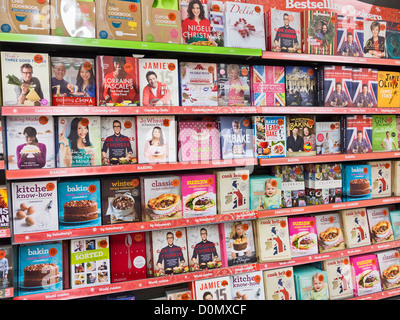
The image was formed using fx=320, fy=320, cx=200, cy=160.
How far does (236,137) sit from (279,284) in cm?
128

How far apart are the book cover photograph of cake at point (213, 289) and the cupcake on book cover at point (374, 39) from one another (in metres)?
2.35

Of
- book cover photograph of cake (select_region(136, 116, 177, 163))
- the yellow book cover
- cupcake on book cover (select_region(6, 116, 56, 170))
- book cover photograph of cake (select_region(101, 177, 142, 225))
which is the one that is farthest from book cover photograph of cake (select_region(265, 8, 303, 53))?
cupcake on book cover (select_region(6, 116, 56, 170))

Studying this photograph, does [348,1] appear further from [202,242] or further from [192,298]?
[192,298]

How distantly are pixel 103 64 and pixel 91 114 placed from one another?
38 cm

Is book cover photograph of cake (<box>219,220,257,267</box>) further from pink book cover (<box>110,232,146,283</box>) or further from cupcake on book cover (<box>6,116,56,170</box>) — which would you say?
cupcake on book cover (<box>6,116,56,170</box>)

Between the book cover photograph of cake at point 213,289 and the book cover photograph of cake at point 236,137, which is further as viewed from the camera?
the book cover photograph of cake at point 236,137

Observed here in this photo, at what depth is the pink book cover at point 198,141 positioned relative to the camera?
2.48 m

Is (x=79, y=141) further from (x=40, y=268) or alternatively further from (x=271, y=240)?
(x=271, y=240)

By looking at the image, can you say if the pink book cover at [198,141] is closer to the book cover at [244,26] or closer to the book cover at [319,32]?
the book cover at [244,26]

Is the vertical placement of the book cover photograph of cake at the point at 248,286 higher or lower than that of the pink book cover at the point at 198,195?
lower

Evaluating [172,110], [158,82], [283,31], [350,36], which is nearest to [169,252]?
[172,110]

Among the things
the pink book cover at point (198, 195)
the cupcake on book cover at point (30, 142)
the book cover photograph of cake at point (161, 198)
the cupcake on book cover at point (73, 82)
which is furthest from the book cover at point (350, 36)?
the cupcake on book cover at point (30, 142)
